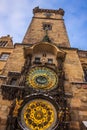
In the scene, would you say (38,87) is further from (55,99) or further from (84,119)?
(84,119)

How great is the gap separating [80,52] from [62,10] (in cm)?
1031

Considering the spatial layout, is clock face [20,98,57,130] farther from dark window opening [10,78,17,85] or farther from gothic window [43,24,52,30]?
gothic window [43,24,52,30]

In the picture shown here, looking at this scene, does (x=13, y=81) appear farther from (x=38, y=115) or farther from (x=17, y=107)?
(x=38, y=115)

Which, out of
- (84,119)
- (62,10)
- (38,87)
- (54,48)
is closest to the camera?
(84,119)

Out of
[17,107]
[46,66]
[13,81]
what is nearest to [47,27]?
[46,66]

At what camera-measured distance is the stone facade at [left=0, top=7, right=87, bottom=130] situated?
10875 mm

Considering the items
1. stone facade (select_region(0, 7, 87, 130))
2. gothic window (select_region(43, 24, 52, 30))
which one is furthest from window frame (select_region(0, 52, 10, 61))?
gothic window (select_region(43, 24, 52, 30))

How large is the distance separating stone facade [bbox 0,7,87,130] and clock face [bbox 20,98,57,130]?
510mm

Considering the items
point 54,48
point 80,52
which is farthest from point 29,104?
point 80,52

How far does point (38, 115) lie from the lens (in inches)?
413

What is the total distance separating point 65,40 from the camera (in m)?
19.0

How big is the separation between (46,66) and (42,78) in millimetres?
1048

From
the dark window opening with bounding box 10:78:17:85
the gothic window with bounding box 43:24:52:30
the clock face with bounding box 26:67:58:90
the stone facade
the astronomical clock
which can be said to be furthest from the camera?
the gothic window with bounding box 43:24:52:30

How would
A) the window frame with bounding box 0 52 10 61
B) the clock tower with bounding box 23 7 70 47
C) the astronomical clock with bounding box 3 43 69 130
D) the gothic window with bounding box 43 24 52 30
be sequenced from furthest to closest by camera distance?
the gothic window with bounding box 43 24 52 30 → the clock tower with bounding box 23 7 70 47 → the window frame with bounding box 0 52 10 61 → the astronomical clock with bounding box 3 43 69 130
